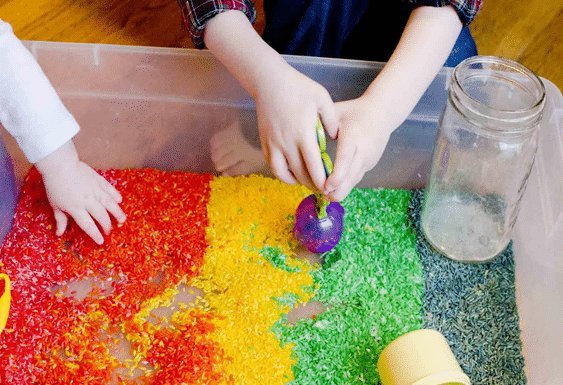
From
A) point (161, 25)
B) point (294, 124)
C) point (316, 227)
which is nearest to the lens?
point (294, 124)

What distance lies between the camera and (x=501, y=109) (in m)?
0.74

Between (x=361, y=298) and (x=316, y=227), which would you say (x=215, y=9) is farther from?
(x=361, y=298)

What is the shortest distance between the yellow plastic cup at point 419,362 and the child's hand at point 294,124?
0.22 meters

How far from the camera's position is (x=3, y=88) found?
0.74 metres

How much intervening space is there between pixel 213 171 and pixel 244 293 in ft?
0.80

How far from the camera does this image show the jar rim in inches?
27.5

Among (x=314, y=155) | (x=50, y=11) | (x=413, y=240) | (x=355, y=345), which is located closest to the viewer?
(x=314, y=155)

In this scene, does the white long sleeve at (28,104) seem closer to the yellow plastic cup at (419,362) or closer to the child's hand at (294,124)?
the child's hand at (294,124)

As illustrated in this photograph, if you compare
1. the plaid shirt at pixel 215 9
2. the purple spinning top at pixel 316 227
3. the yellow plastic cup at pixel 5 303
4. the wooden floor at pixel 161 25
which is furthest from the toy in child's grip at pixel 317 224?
the wooden floor at pixel 161 25

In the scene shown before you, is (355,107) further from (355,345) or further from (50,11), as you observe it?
(50,11)

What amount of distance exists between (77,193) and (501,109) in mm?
585

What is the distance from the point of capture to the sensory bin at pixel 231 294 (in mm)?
769

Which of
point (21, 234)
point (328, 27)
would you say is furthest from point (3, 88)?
point (328, 27)

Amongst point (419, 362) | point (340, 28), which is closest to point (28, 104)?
point (340, 28)
